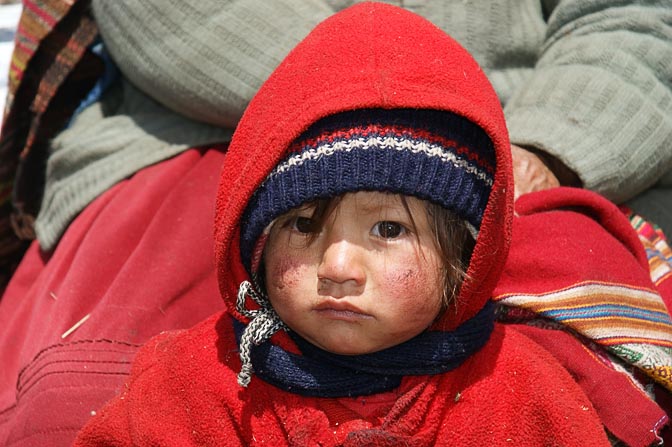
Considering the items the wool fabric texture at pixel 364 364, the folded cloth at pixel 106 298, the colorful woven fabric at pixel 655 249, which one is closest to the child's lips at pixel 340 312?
the wool fabric texture at pixel 364 364

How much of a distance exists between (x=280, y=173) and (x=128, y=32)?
2.41ft

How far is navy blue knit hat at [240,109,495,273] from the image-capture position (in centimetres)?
101

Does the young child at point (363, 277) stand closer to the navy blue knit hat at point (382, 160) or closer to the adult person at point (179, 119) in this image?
the navy blue knit hat at point (382, 160)

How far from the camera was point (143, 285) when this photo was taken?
1410 mm

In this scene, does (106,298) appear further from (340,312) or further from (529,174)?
(529,174)

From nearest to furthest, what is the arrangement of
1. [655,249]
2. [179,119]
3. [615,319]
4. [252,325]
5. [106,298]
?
[252,325]
[615,319]
[106,298]
[655,249]
[179,119]

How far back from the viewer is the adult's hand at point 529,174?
1.47m

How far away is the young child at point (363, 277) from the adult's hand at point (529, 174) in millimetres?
346

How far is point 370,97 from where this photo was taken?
99 centimetres

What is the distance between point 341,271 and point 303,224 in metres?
0.11

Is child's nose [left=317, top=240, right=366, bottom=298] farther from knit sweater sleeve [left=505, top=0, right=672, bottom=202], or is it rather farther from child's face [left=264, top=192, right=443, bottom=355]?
knit sweater sleeve [left=505, top=0, right=672, bottom=202]

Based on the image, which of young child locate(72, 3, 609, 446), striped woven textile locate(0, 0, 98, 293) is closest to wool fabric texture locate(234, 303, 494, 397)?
young child locate(72, 3, 609, 446)

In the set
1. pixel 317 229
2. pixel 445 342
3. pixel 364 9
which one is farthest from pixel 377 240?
pixel 364 9

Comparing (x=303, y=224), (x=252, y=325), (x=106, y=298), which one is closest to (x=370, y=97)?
(x=303, y=224)
